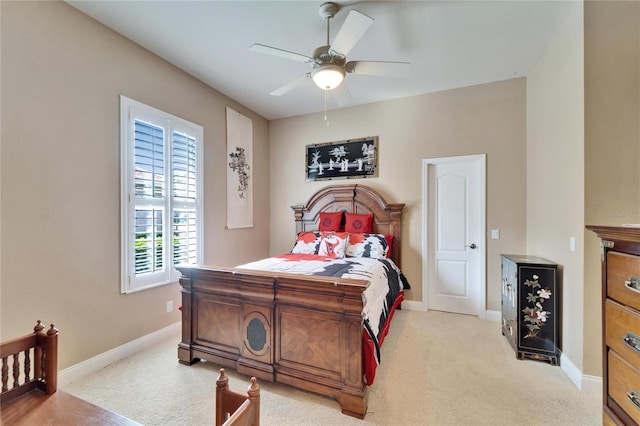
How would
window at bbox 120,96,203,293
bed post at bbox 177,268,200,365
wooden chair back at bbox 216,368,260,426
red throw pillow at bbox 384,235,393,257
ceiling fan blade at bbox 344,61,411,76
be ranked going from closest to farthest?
wooden chair back at bbox 216,368,260,426
ceiling fan blade at bbox 344,61,411,76
bed post at bbox 177,268,200,365
window at bbox 120,96,203,293
red throw pillow at bbox 384,235,393,257

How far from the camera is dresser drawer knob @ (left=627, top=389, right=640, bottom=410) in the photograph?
1182 mm

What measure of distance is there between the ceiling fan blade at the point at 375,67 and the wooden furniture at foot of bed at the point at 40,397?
2504 mm

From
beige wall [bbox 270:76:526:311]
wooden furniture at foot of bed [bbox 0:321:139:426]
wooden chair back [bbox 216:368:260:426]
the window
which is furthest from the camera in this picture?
beige wall [bbox 270:76:526:311]

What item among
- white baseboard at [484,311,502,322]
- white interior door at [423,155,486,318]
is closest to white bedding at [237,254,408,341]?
white interior door at [423,155,486,318]

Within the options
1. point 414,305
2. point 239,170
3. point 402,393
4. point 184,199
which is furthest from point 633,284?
point 239,170

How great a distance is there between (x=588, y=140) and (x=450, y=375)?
212cm

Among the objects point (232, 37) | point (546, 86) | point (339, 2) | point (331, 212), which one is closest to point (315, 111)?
point (331, 212)

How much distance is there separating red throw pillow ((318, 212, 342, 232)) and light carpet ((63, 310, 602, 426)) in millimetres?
1804

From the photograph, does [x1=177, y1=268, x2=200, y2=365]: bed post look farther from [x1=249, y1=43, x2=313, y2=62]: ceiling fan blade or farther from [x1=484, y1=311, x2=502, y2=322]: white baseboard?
[x1=484, y1=311, x2=502, y2=322]: white baseboard

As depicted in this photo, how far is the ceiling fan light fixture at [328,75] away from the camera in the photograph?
7.22 ft

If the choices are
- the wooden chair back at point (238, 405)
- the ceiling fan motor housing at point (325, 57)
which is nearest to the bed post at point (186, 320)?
the wooden chair back at point (238, 405)

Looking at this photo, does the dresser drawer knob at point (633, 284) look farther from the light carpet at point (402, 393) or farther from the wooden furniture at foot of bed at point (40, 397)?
the wooden furniture at foot of bed at point (40, 397)

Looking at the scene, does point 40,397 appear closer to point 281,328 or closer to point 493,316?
point 281,328

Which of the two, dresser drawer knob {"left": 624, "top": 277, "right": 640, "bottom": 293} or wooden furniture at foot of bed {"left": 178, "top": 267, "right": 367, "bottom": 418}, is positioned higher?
dresser drawer knob {"left": 624, "top": 277, "right": 640, "bottom": 293}
